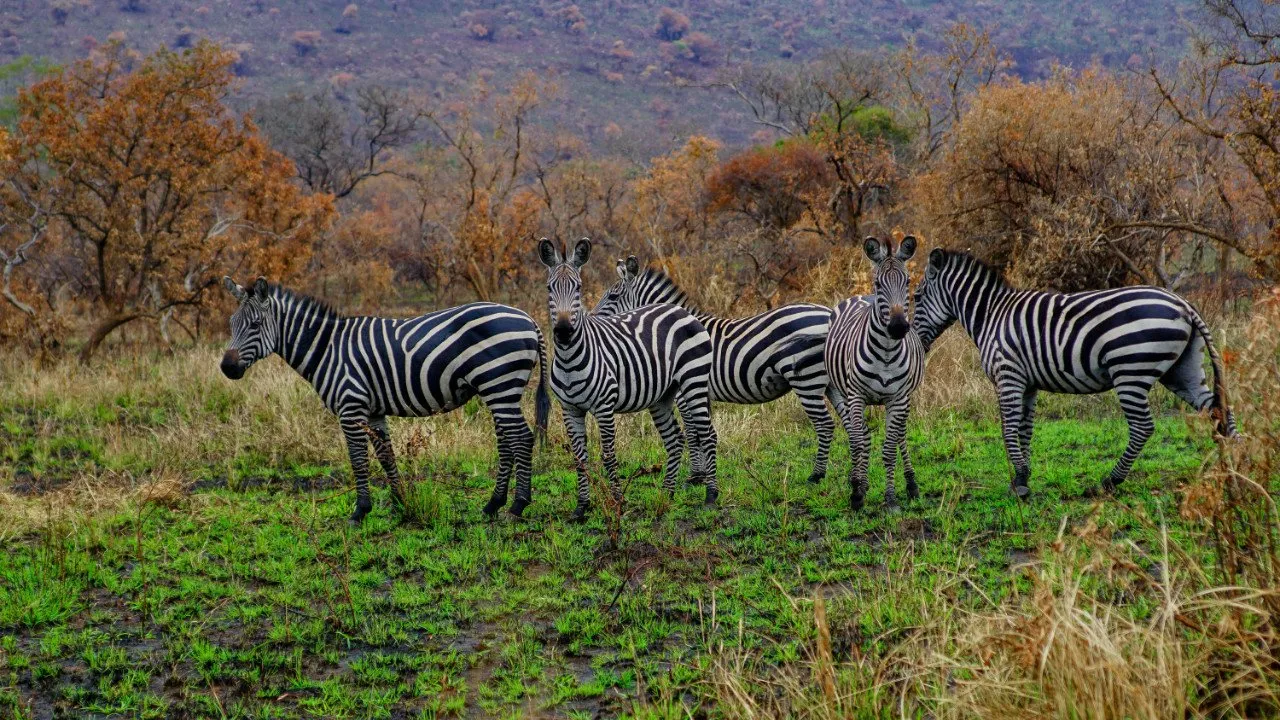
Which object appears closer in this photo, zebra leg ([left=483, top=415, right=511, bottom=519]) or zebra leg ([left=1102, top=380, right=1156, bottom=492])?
zebra leg ([left=1102, top=380, right=1156, bottom=492])

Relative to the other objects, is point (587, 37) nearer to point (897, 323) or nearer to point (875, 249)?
point (875, 249)

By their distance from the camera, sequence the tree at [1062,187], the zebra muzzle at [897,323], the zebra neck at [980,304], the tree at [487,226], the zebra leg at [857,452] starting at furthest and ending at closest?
the tree at [487,226] → the tree at [1062,187] → the zebra neck at [980,304] → the zebra leg at [857,452] → the zebra muzzle at [897,323]

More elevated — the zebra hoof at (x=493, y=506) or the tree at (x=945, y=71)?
the tree at (x=945, y=71)

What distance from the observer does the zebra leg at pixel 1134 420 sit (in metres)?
6.98

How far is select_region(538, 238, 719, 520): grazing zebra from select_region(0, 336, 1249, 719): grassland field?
519 mm

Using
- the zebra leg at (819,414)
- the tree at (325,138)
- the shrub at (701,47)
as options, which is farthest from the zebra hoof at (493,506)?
the shrub at (701,47)

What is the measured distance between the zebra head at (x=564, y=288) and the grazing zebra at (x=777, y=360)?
175cm

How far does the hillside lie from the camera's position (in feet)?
217

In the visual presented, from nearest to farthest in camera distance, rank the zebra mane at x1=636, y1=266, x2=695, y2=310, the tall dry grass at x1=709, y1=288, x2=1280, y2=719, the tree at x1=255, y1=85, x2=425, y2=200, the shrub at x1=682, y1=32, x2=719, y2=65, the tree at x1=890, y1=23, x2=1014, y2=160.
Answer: the tall dry grass at x1=709, y1=288, x2=1280, y2=719 → the zebra mane at x1=636, y1=266, x2=695, y2=310 → the tree at x1=890, y1=23, x2=1014, y2=160 → the tree at x1=255, y1=85, x2=425, y2=200 → the shrub at x1=682, y1=32, x2=719, y2=65

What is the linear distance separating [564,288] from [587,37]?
79.1 metres

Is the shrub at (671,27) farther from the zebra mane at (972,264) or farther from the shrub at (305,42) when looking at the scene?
the zebra mane at (972,264)

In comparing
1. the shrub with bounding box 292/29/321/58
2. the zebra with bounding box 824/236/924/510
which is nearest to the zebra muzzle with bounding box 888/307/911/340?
the zebra with bounding box 824/236/924/510

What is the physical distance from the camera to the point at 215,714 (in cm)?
460

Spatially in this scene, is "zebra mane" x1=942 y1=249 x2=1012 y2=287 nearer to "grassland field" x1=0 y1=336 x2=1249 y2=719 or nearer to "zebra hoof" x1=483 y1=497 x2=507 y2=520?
"grassland field" x1=0 y1=336 x2=1249 y2=719
